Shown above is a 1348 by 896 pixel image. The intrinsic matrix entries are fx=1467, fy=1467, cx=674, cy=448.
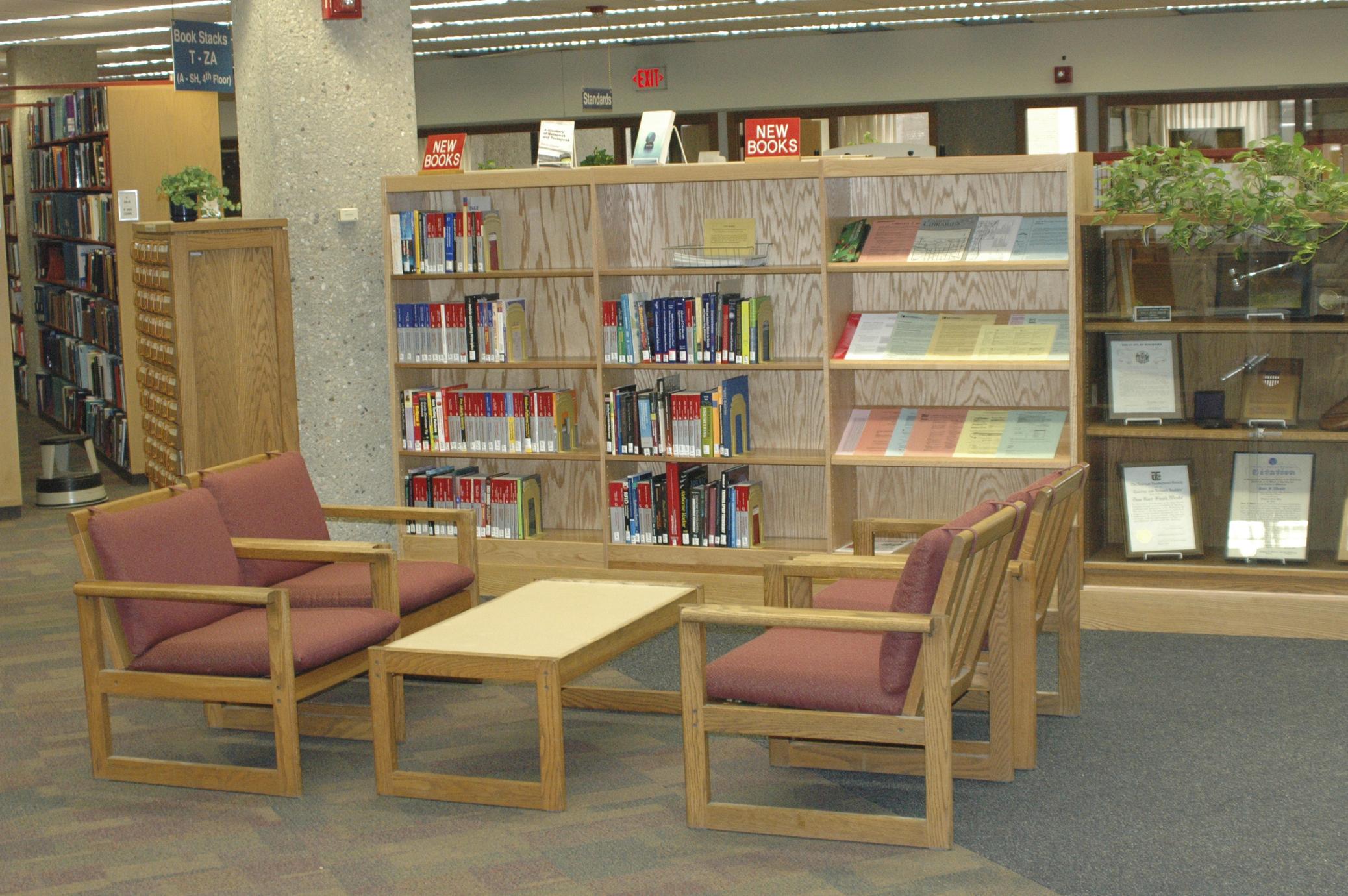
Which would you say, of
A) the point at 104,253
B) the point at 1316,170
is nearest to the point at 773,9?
the point at 104,253

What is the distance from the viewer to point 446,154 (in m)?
6.36

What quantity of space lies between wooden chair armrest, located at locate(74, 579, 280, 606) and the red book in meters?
→ 2.58

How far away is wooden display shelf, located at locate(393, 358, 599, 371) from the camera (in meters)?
6.25

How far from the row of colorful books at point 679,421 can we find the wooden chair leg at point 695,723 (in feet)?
7.58

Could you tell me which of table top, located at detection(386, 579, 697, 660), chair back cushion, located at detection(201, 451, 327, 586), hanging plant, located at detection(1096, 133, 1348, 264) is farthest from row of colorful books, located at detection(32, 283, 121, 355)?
hanging plant, located at detection(1096, 133, 1348, 264)

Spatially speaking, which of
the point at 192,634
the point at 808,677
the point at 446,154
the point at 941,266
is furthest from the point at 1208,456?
the point at 192,634

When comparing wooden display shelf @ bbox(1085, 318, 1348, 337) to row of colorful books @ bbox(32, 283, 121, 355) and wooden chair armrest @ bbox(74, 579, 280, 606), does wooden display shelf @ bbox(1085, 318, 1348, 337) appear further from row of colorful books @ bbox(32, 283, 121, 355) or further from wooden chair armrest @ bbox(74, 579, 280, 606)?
row of colorful books @ bbox(32, 283, 121, 355)

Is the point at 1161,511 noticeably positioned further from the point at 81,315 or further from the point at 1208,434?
the point at 81,315

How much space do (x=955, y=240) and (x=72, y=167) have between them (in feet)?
23.3

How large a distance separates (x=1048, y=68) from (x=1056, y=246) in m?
8.55

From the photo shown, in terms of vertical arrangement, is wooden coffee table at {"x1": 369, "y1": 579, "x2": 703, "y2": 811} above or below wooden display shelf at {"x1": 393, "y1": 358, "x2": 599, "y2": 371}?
below

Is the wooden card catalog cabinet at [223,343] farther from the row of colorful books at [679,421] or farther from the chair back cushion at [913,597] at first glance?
the chair back cushion at [913,597]

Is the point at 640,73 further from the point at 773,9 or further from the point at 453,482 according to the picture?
the point at 453,482

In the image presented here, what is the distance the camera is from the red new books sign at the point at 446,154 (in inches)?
250
